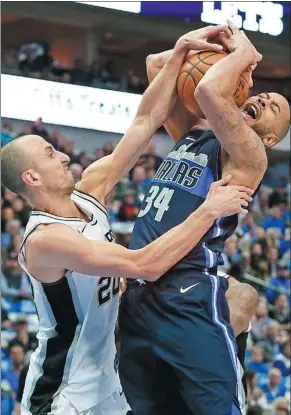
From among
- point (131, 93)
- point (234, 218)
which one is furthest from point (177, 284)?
point (131, 93)

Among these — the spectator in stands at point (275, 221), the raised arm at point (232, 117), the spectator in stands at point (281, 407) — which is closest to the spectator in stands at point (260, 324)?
the spectator in stands at point (281, 407)

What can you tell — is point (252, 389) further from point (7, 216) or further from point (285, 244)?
point (285, 244)

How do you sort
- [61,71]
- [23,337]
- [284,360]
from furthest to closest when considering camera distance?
1. [61,71]
2. [284,360]
3. [23,337]

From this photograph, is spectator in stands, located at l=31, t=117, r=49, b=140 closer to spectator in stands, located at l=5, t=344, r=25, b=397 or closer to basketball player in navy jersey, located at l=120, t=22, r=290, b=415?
spectator in stands, located at l=5, t=344, r=25, b=397

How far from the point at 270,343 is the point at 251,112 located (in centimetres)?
711

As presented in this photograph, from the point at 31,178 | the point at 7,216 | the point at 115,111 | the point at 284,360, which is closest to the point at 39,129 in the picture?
the point at 115,111

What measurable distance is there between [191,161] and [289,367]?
7282 millimetres

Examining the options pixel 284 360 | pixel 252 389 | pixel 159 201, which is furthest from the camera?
pixel 284 360

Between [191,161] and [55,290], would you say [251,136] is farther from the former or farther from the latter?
[55,290]

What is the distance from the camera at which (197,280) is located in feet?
11.3

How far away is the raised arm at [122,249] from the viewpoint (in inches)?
126

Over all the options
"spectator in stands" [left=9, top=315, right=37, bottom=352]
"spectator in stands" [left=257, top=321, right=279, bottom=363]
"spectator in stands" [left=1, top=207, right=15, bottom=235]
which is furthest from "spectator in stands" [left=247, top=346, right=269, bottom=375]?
"spectator in stands" [left=1, top=207, right=15, bottom=235]

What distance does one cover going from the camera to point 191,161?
3559 mm

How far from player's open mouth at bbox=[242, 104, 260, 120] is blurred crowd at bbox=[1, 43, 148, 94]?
658 cm
